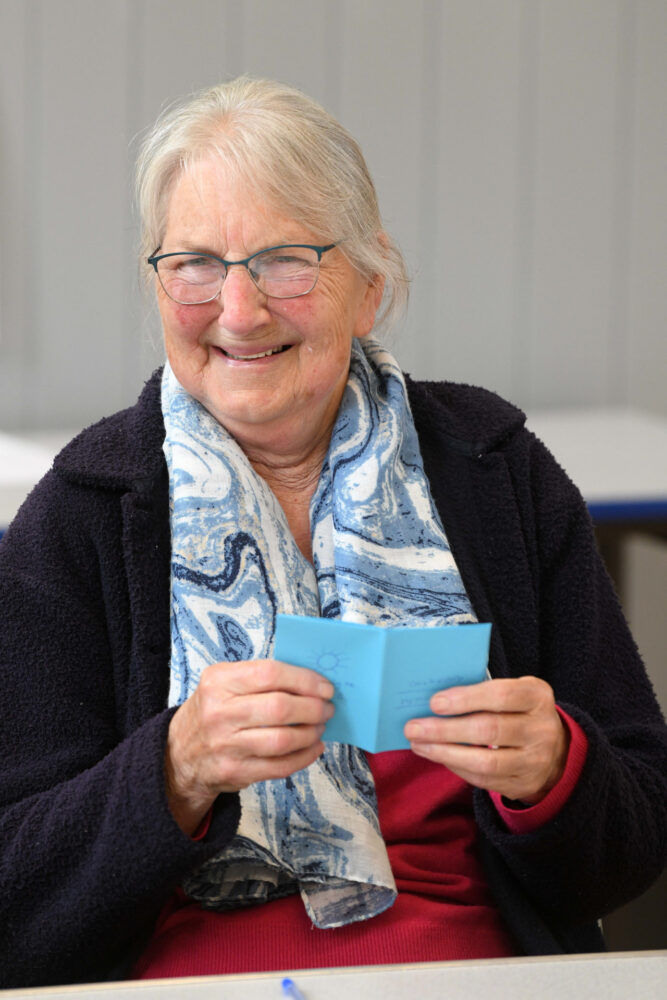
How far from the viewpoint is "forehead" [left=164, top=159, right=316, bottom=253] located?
1.28 meters

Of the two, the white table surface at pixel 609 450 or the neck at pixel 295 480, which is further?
the white table surface at pixel 609 450

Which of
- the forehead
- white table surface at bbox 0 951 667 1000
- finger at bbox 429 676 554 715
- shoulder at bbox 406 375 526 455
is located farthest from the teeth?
white table surface at bbox 0 951 667 1000

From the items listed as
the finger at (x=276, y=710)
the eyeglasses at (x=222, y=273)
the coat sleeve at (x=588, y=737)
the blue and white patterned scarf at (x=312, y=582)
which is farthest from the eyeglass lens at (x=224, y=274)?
the finger at (x=276, y=710)

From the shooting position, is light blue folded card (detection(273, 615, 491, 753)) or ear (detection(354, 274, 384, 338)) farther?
ear (detection(354, 274, 384, 338))

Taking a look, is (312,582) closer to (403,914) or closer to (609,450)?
(403,914)

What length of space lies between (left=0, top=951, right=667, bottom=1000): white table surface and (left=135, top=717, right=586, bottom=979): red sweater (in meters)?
0.28

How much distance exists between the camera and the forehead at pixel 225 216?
128cm

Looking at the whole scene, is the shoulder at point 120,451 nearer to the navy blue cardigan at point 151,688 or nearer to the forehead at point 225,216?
the navy blue cardigan at point 151,688

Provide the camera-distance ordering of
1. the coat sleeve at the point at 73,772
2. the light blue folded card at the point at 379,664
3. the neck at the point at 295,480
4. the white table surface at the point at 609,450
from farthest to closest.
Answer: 1. the white table surface at the point at 609,450
2. the neck at the point at 295,480
3. the coat sleeve at the point at 73,772
4. the light blue folded card at the point at 379,664

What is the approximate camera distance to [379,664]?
978 millimetres

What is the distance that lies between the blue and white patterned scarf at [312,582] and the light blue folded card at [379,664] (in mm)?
211

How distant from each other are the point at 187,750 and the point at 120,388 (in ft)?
Result: 6.05

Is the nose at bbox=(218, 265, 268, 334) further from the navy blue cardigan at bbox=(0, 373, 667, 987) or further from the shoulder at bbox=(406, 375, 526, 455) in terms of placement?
the shoulder at bbox=(406, 375, 526, 455)

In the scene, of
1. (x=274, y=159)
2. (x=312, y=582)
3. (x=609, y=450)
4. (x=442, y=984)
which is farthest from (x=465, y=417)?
(x=609, y=450)
